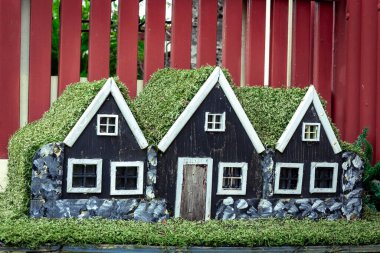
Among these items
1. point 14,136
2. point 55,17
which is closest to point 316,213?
point 14,136

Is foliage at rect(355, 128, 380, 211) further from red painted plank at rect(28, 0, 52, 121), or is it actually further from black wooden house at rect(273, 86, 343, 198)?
red painted plank at rect(28, 0, 52, 121)

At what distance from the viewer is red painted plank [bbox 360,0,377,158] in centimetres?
603

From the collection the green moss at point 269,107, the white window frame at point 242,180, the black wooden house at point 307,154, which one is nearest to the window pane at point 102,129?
the white window frame at point 242,180

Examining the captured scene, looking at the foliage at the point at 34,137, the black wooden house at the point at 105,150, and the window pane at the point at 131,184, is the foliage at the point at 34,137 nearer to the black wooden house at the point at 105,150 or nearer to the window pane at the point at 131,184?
the black wooden house at the point at 105,150

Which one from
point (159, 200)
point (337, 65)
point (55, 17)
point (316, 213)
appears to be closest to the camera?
point (159, 200)

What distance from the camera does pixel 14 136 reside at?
17.5 ft

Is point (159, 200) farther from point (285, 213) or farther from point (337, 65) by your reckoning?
point (337, 65)

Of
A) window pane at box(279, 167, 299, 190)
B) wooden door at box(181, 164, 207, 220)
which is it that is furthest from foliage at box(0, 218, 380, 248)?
window pane at box(279, 167, 299, 190)

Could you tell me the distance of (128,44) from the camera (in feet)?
19.0

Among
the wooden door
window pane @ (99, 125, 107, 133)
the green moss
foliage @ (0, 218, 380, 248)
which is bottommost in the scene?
foliage @ (0, 218, 380, 248)

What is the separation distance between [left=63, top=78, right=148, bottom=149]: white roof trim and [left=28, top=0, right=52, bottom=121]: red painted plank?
1.31m

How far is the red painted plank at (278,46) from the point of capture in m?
6.08

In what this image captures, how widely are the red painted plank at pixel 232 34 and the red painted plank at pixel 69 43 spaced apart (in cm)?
110

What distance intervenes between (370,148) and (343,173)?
981 millimetres
